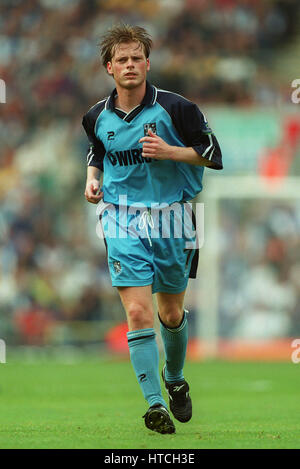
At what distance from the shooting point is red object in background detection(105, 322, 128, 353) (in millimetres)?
16844

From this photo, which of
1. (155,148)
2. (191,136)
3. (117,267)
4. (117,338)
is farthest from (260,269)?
(155,148)

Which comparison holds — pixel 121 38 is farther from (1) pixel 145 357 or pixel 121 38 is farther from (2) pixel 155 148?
(1) pixel 145 357

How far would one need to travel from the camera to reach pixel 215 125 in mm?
17984

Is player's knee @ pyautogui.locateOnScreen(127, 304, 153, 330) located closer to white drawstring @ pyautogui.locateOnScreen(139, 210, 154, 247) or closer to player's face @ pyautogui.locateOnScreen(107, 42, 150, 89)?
white drawstring @ pyautogui.locateOnScreen(139, 210, 154, 247)

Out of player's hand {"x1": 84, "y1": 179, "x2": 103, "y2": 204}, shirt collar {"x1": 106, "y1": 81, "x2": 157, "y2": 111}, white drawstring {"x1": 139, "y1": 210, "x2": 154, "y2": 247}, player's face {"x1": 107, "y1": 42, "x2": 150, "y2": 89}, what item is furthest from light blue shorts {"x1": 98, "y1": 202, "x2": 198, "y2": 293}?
player's face {"x1": 107, "y1": 42, "x2": 150, "y2": 89}

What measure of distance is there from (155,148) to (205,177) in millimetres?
Result: 12251


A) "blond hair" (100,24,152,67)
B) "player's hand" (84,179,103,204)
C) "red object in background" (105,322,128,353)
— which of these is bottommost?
"red object in background" (105,322,128,353)

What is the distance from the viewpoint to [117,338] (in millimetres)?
16969

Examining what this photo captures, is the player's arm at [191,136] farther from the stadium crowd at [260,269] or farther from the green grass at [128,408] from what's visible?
the stadium crowd at [260,269]

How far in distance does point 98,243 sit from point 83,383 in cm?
792

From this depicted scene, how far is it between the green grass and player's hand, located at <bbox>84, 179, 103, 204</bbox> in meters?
1.33

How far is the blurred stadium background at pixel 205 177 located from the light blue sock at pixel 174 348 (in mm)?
10076

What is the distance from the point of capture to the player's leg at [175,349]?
5.98 metres
